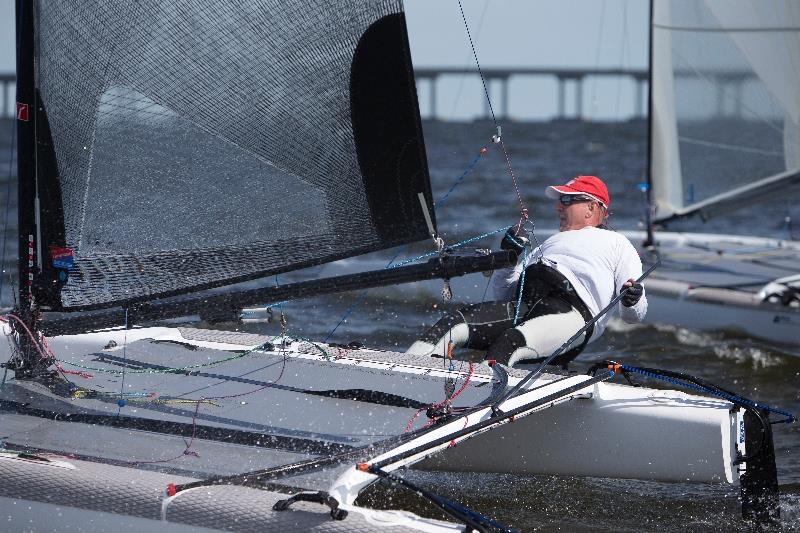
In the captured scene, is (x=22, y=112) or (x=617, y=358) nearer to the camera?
(x=22, y=112)

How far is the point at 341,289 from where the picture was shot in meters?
3.90

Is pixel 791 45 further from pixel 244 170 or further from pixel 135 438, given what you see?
pixel 135 438

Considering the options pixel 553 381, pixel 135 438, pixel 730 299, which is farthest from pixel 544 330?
pixel 730 299

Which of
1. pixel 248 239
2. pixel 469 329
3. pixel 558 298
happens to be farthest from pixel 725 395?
pixel 248 239

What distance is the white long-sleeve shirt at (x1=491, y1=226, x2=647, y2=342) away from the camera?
4.52 meters

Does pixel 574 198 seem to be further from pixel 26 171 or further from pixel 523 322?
pixel 26 171

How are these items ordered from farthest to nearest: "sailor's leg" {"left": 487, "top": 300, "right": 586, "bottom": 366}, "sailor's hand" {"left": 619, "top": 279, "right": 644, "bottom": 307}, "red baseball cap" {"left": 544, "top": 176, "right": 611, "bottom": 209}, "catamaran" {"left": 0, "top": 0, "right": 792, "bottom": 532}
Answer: "red baseball cap" {"left": 544, "top": 176, "right": 611, "bottom": 209}, "sailor's leg" {"left": 487, "top": 300, "right": 586, "bottom": 366}, "sailor's hand" {"left": 619, "top": 279, "right": 644, "bottom": 307}, "catamaran" {"left": 0, "top": 0, "right": 792, "bottom": 532}

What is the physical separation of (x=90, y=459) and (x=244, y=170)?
1.11 m

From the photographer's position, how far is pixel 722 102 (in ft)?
28.4

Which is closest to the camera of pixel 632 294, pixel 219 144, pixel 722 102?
pixel 219 144

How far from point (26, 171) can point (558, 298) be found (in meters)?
1.92

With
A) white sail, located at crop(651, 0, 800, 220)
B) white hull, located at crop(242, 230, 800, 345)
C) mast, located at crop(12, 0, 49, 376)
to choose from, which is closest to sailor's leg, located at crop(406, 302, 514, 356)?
mast, located at crop(12, 0, 49, 376)

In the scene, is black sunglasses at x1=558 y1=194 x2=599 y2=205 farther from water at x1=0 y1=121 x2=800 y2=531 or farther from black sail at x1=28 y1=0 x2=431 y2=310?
black sail at x1=28 y1=0 x2=431 y2=310

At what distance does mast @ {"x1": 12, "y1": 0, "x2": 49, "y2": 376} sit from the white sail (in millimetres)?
5463
